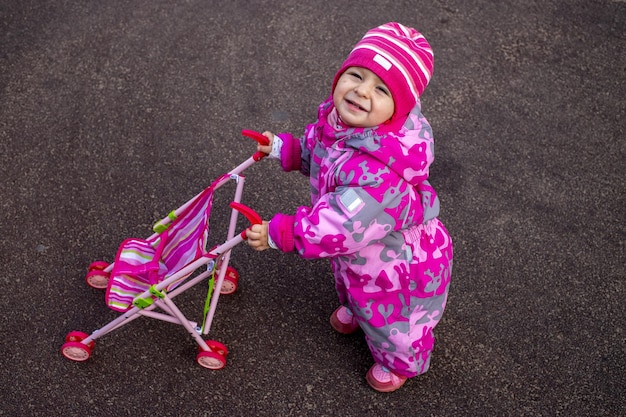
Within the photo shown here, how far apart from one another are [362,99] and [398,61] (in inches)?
6.7

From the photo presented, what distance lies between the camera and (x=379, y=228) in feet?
7.55

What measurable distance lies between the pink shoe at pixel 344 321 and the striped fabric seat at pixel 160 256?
83 centimetres

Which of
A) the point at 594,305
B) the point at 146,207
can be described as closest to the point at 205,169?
the point at 146,207

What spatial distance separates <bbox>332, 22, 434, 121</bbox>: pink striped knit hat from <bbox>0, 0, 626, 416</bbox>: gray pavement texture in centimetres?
130

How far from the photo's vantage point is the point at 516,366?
3.04 metres

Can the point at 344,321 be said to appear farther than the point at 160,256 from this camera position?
Yes

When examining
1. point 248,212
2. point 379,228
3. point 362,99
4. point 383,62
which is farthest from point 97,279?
point 383,62

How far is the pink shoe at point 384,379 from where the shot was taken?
288 cm

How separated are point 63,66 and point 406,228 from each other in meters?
2.64

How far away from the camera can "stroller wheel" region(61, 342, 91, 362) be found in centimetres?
280

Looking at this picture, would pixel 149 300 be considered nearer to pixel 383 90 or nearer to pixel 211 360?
pixel 211 360

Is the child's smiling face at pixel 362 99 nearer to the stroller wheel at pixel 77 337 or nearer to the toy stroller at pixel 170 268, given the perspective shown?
the toy stroller at pixel 170 268

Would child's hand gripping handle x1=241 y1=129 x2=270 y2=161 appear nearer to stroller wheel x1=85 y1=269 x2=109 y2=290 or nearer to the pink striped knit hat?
the pink striped knit hat

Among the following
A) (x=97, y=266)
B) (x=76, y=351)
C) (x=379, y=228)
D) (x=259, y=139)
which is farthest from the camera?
(x=97, y=266)
